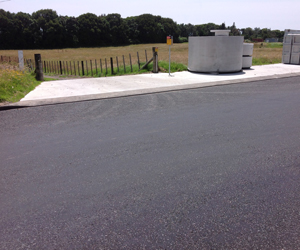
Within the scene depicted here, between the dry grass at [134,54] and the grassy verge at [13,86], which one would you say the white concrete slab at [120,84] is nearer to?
the grassy verge at [13,86]

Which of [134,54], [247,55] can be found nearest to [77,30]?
[134,54]

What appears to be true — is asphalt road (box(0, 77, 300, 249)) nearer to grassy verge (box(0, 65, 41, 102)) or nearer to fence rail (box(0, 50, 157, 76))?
grassy verge (box(0, 65, 41, 102))

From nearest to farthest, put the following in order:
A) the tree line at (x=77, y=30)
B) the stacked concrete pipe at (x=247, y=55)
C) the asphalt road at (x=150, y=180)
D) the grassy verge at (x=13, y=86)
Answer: the asphalt road at (x=150, y=180) → the grassy verge at (x=13, y=86) → the stacked concrete pipe at (x=247, y=55) → the tree line at (x=77, y=30)

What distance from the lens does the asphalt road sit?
111 inches

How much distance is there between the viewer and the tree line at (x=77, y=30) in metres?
88.2

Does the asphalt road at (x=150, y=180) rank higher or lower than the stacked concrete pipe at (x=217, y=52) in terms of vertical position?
lower

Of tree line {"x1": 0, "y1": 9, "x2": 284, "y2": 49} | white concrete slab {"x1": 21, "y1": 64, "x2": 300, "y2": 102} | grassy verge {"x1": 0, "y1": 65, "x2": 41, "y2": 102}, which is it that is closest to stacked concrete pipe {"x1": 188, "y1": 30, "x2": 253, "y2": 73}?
white concrete slab {"x1": 21, "y1": 64, "x2": 300, "y2": 102}

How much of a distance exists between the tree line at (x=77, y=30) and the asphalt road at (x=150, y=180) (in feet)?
248

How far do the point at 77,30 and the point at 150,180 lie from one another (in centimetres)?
10380

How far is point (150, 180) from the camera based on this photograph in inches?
150

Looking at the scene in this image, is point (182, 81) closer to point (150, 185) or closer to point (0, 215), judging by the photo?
point (150, 185)

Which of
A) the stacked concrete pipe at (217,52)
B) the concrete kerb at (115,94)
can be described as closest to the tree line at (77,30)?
the stacked concrete pipe at (217,52)

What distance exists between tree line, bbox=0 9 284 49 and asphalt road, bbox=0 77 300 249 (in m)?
75.6

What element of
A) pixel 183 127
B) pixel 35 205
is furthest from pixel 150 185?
pixel 183 127
